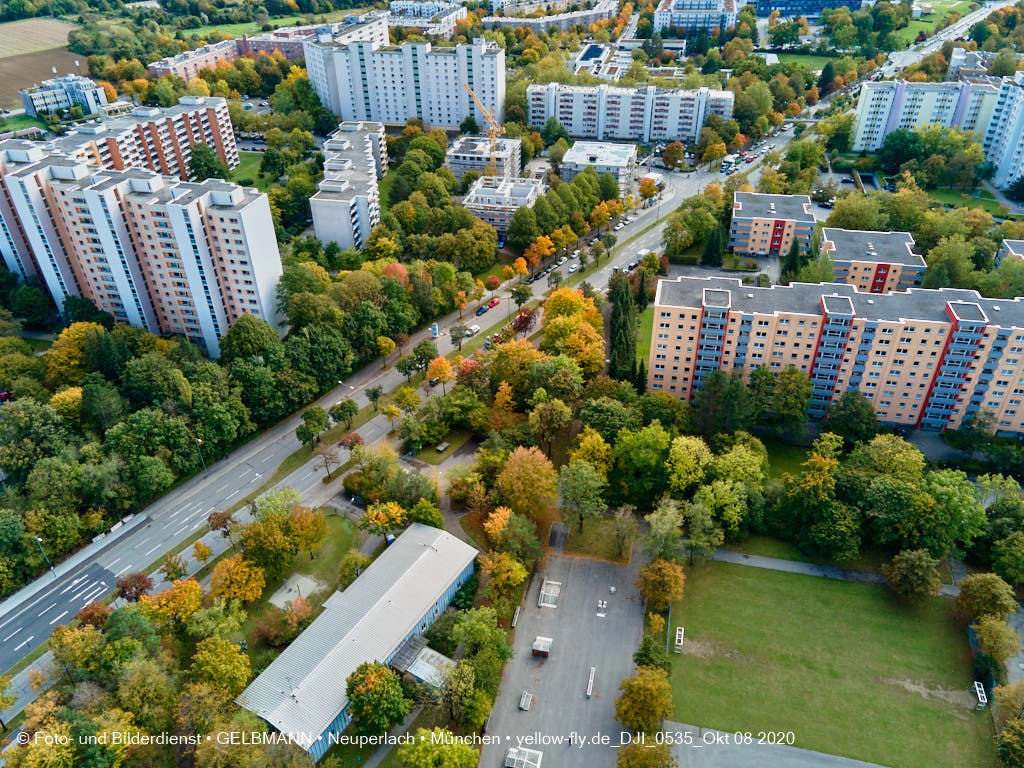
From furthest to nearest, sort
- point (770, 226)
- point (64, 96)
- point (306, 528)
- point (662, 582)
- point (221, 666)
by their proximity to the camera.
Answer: point (64, 96) < point (770, 226) < point (306, 528) < point (662, 582) < point (221, 666)

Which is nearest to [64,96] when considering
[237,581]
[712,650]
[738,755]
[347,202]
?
[347,202]

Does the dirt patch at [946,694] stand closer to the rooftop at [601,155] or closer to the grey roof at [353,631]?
the grey roof at [353,631]

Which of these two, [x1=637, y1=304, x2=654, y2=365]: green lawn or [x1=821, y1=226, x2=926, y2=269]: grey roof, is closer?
[x1=637, y1=304, x2=654, y2=365]: green lawn

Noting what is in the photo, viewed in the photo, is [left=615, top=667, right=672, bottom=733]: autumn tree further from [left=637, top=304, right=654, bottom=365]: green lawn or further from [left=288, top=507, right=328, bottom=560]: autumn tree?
[left=637, top=304, right=654, bottom=365]: green lawn

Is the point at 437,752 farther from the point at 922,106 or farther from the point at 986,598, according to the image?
the point at 922,106

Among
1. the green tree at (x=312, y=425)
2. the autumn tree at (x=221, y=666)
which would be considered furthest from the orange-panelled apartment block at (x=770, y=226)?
the autumn tree at (x=221, y=666)

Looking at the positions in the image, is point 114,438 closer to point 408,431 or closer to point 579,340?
point 408,431

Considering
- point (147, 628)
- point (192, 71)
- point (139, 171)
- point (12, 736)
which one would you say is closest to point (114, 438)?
point (147, 628)

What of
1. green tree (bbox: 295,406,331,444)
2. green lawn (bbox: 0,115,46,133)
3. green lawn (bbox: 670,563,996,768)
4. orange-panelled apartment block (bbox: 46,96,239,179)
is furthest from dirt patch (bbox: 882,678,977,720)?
green lawn (bbox: 0,115,46,133)
